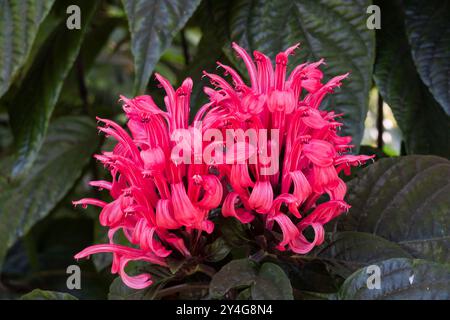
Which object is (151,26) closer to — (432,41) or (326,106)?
(326,106)

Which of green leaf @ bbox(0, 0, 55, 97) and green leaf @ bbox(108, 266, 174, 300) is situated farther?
green leaf @ bbox(0, 0, 55, 97)

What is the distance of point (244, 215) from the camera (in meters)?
0.52

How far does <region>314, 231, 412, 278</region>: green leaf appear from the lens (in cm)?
53

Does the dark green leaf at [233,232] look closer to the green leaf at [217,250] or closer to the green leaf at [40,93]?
the green leaf at [217,250]

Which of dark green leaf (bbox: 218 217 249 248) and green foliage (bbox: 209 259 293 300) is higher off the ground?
dark green leaf (bbox: 218 217 249 248)

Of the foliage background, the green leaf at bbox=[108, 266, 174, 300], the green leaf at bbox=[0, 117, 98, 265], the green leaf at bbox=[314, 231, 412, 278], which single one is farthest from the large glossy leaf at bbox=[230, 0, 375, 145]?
the green leaf at bbox=[0, 117, 98, 265]

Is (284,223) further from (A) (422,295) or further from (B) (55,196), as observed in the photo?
(B) (55,196)

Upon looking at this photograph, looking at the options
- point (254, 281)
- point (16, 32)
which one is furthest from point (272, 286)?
point (16, 32)

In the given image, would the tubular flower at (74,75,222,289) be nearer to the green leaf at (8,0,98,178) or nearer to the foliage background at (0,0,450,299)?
the foliage background at (0,0,450,299)

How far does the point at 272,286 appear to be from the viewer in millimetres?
480

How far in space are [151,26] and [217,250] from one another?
0.21 metres

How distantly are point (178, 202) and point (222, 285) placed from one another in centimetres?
7

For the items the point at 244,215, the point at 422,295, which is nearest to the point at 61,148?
the point at 244,215

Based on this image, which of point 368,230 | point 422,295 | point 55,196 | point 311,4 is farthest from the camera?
point 55,196
